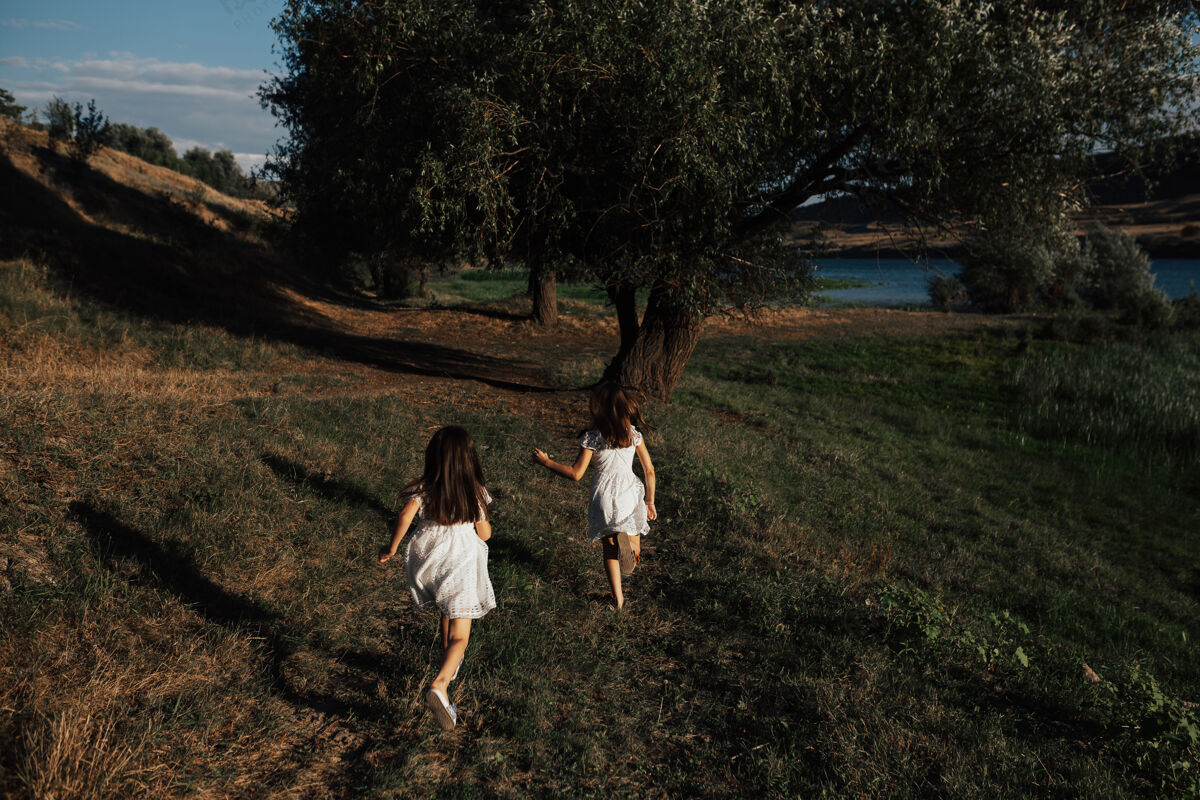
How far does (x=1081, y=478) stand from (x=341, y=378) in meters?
13.0

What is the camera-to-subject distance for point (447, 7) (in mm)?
9945

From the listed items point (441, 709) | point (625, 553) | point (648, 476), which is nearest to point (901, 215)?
point (648, 476)

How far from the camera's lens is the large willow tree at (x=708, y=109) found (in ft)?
29.2

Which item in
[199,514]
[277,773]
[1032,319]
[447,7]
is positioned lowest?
[277,773]

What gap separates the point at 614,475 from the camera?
5.57 meters

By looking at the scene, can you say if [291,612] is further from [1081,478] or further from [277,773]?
[1081,478]

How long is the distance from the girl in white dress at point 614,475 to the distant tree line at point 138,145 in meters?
18.7

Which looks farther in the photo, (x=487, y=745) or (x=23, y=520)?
(x=23, y=520)

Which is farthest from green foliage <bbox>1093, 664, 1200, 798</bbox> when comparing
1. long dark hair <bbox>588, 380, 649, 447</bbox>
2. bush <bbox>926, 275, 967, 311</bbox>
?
bush <bbox>926, 275, 967, 311</bbox>

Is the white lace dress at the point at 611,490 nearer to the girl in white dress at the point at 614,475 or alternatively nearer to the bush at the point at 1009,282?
the girl in white dress at the point at 614,475

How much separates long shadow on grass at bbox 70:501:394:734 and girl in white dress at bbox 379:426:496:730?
0.62m

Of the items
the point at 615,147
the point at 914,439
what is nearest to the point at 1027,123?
the point at 615,147

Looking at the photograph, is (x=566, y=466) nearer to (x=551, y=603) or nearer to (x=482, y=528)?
(x=551, y=603)

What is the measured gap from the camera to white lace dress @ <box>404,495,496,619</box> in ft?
13.7
